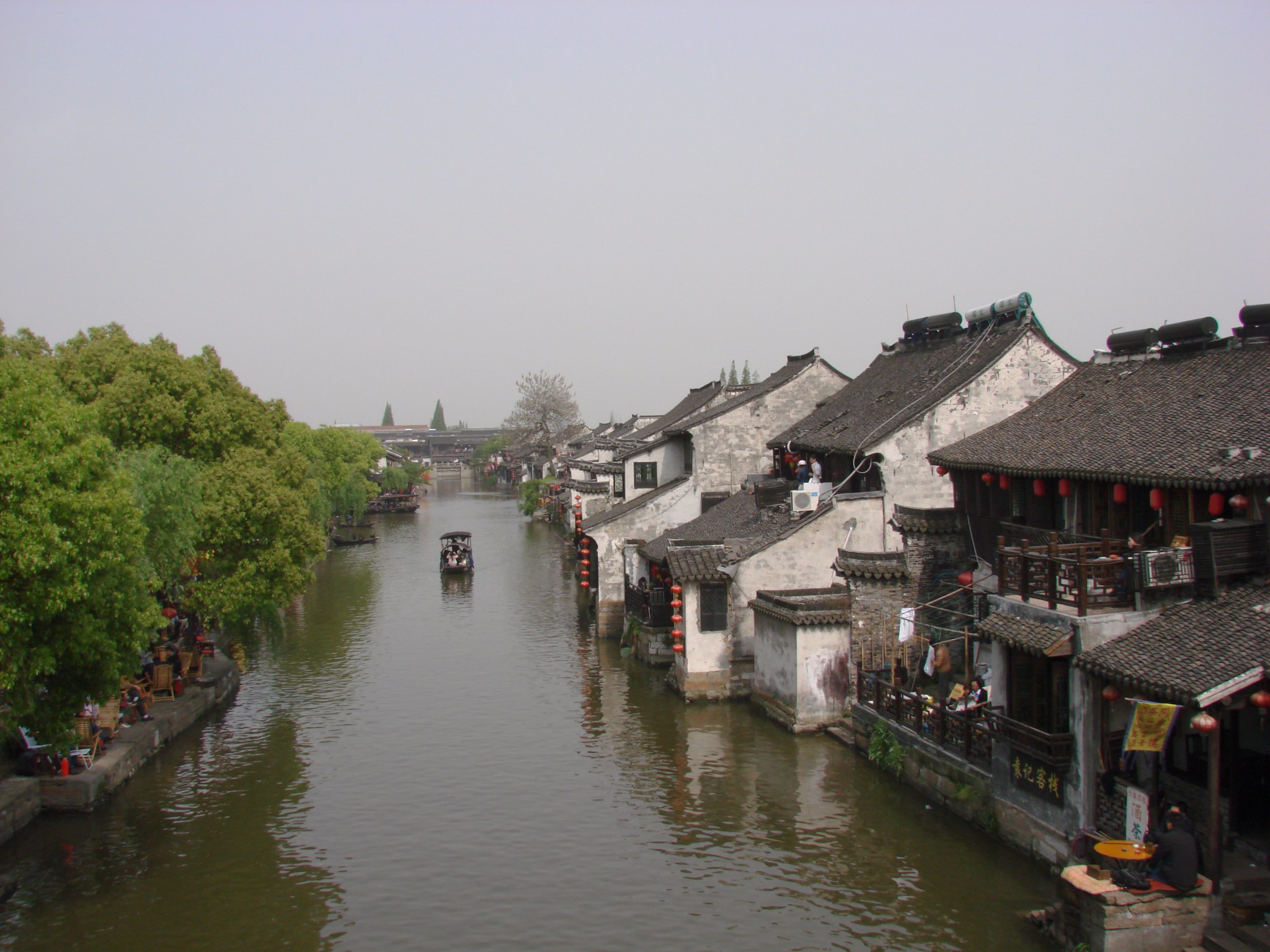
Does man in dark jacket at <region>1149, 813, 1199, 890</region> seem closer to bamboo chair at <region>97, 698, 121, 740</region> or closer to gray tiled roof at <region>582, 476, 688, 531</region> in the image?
bamboo chair at <region>97, 698, 121, 740</region>

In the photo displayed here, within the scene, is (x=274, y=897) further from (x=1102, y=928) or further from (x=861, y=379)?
(x=861, y=379)

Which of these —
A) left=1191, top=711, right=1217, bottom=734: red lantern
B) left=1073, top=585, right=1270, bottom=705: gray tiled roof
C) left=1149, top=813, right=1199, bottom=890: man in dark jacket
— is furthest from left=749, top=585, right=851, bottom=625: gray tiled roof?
left=1191, top=711, right=1217, bottom=734: red lantern

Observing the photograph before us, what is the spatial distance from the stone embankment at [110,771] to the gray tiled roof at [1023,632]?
17.1 metres

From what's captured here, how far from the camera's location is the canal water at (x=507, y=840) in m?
15.5

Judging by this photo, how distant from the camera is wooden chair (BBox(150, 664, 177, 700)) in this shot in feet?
87.7

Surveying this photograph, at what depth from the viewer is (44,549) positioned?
15930 millimetres

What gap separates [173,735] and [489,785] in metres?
8.90

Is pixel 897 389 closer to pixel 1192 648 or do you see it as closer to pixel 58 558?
pixel 1192 648

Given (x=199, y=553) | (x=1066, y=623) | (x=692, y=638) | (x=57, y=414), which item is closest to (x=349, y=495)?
(x=199, y=553)

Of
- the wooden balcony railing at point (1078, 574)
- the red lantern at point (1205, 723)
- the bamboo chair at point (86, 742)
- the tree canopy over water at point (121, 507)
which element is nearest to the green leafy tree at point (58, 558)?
the tree canopy over water at point (121, 507)

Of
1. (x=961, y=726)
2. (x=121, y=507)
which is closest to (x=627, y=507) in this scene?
(x=961, y=726)

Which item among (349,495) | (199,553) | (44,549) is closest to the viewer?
(44,549)

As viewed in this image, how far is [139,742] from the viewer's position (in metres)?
23.0

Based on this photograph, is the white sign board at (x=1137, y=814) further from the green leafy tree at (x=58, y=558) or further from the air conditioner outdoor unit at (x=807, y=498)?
the green leafy tree at (x=58, y=558)
